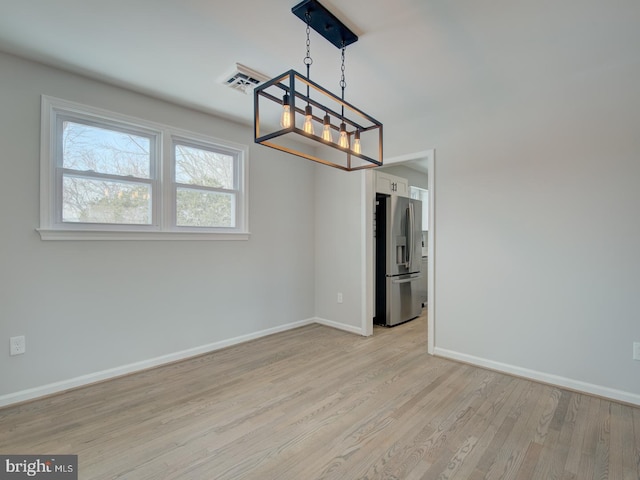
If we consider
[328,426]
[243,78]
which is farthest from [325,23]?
[328,426]

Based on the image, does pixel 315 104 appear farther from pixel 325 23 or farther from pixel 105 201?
pixel 105 201

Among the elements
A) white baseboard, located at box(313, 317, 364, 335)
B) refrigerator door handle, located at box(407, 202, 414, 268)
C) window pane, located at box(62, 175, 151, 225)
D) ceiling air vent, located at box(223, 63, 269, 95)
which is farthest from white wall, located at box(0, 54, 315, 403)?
refrigerator door handle, located at box(407, 202, 414, 268)

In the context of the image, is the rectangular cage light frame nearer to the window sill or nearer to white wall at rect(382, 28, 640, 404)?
white wall at rect(382, 28, 640, 404)

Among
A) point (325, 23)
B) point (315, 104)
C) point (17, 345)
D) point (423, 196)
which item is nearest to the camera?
point (315, 104)

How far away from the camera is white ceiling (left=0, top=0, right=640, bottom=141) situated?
72.5 inches

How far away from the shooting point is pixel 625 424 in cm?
210

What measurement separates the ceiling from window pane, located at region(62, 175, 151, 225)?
2.91ft

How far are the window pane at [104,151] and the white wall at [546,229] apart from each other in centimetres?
293

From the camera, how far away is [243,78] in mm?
2627

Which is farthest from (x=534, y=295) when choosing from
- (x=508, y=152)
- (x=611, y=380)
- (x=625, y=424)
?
(x=508, y=152)

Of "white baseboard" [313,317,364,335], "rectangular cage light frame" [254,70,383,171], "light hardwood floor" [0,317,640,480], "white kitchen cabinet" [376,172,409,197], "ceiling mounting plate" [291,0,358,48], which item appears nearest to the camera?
"rectangular cage light frame" [254,70,383,171]

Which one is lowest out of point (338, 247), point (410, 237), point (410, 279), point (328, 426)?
point (328, 426)

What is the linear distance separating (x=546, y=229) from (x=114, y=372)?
397 centimetres

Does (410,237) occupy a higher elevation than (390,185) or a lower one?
lower
